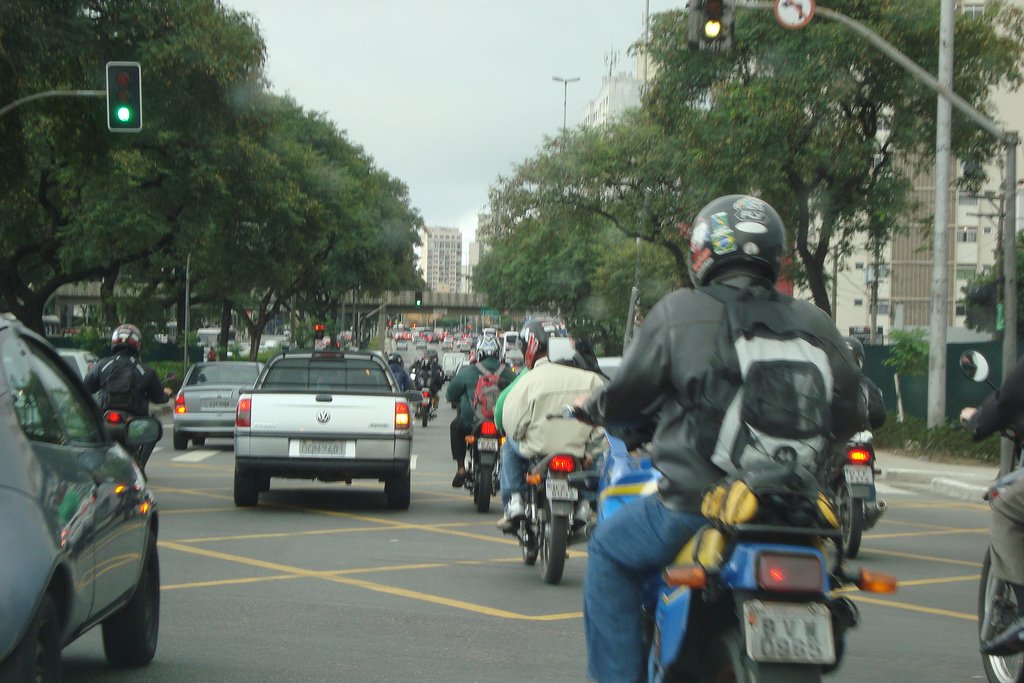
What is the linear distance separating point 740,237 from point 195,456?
63.6 feet

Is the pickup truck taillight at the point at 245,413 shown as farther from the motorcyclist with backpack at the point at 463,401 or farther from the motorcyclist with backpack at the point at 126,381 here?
the motorcyclist with backpack at the point at 463,401

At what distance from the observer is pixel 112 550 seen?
18.4 feet

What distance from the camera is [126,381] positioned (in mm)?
13562

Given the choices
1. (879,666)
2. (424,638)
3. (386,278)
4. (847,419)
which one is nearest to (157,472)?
(424,638)

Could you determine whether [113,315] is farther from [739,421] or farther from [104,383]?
[739,421]

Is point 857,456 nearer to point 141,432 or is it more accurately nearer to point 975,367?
point 975,367

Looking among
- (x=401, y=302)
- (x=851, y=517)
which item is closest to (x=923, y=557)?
(x=851, y=517)

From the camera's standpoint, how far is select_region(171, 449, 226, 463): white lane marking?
21.8m

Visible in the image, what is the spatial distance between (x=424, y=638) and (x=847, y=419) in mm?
3574

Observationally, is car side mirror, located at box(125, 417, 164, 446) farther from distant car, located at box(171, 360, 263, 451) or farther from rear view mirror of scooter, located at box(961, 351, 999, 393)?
distant car, located at box(171, 360, 263, 451)

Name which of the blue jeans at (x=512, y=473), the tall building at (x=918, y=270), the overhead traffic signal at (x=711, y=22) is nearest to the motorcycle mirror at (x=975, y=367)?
the blue jeans at (x=512, y=473)

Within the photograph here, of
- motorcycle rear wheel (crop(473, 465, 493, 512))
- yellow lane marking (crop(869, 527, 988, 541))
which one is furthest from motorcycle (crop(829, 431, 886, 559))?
motorcycle rear wheel (crop(473, 465, 493, 512))

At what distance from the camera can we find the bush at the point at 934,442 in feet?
77.7

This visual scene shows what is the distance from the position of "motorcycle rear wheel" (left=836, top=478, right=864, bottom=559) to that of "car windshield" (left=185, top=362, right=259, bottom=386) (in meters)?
15.9
